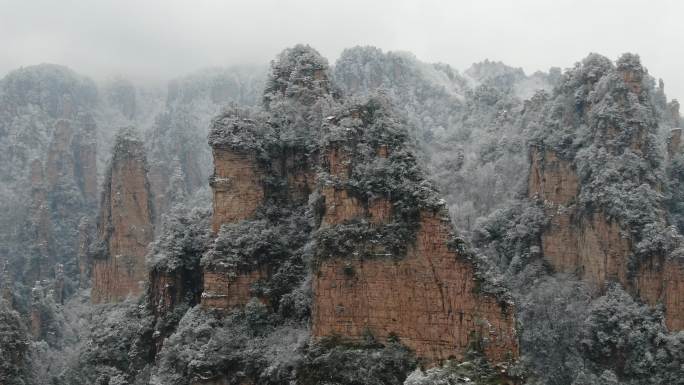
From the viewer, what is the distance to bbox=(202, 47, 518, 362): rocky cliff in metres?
31.2

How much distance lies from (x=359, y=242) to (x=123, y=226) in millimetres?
39221

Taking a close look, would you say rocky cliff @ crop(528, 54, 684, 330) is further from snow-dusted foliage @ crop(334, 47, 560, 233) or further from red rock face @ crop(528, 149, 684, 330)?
snow-dusted foliage @ crop(334, 47, 560, 233)

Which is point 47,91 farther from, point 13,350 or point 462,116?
point 13,350

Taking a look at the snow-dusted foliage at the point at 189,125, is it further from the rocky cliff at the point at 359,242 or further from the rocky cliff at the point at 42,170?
the rocky cliff at the point at 359,242

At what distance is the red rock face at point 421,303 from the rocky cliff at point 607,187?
1564 cm

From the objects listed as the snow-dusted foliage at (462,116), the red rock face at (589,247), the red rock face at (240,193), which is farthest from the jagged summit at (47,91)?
the red rock face at (240,193)

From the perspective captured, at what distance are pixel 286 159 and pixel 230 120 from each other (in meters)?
3.21

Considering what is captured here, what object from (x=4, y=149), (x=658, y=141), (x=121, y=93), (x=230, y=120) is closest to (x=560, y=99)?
(x=658, y=141)

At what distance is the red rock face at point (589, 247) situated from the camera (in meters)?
42.4

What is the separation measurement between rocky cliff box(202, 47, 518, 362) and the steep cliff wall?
30.2 meters

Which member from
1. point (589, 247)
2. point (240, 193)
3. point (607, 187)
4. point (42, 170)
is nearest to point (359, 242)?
point (240, 193)

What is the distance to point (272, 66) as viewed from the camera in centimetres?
4375

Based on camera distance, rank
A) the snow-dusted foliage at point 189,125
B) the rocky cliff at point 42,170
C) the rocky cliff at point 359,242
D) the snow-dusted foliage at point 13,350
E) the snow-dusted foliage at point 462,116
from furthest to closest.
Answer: the snow-dusted foliage at point 189,125 → the rocky cliff at point 42,170 → the snow-dusted foliage at point 462,116 → the snow-dusted foliage at point 13,350 → the rocky cliff at point 359,242

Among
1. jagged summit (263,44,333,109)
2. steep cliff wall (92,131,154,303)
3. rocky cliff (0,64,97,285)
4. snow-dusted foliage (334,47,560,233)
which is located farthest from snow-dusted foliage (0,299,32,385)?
rocky cliff (0,64,97,285)
